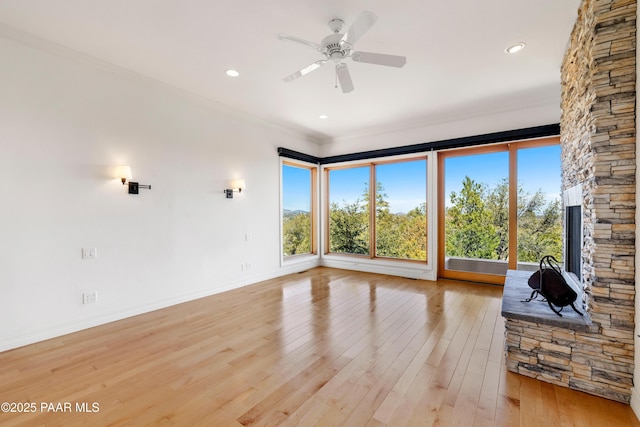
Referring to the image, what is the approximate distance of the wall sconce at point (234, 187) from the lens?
16.0 feet

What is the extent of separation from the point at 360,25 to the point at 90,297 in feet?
13.0

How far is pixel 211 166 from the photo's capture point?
4637mm

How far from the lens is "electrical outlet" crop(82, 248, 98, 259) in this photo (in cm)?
327

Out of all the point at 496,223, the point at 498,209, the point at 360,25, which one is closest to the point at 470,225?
the point at 496,223

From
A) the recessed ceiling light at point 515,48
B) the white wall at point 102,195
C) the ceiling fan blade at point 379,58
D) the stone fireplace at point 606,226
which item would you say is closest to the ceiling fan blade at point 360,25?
the ceiling fan blade at point 379,58

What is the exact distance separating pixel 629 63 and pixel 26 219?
5.24 metres

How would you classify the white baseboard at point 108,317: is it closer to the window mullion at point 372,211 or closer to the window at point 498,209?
the window mullion at point 372,211

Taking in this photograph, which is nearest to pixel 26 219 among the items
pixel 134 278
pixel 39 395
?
pixel 134 278

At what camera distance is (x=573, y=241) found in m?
3.04

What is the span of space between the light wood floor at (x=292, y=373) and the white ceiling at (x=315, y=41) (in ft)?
10.1

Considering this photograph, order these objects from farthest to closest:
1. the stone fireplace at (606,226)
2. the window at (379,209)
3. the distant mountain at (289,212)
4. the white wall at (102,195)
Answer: the distant mountain at (289,212)
the window at (379,209)
the white wall at (102,195)
the stone fireplace at (606,226)

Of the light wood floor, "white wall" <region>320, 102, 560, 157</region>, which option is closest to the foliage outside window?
"white wall" <region>320, 102, 560, 157</region>

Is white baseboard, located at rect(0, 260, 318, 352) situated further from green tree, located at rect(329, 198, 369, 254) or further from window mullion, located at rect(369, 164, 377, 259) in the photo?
window mullion, located at rect(369, 164, 377, 259)

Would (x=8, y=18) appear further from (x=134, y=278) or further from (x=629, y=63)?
(x=629, y=63)
